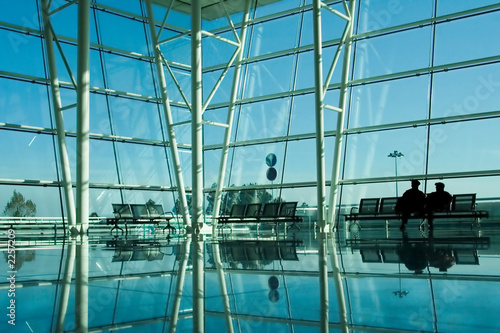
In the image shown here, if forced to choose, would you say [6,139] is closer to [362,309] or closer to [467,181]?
[467,181]

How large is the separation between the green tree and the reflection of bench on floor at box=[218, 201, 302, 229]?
629 cm

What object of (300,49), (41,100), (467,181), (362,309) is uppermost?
(300,49)

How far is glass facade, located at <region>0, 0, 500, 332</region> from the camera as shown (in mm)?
18547

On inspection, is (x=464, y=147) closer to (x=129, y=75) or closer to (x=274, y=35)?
(x=274, y=35)

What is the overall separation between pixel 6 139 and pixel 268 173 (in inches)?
357

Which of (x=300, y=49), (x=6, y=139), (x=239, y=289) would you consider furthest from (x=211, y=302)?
(x=300, y=49)

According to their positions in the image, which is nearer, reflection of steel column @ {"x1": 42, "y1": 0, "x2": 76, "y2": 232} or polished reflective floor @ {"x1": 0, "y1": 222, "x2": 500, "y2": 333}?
polished reflective floor @ {"x1": 0, "y1": 222, "x2": 500, "y2": 333}

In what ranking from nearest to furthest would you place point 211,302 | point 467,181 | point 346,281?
1. point 211,302
2. point 346,281
3. point 467,181

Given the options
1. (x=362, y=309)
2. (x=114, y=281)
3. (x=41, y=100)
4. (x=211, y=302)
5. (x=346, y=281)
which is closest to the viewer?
(x=362, y=309)

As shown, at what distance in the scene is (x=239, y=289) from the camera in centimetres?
378

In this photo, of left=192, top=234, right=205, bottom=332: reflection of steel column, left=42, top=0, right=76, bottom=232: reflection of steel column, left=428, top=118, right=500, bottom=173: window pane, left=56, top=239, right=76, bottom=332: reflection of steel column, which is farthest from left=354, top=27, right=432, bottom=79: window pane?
left=56, top=239, right=76, bottom=332: reflection of steel column

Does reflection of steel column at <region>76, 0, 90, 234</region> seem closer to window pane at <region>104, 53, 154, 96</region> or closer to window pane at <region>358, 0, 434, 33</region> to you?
window pane at <region>104, 53, 154, 96</region>

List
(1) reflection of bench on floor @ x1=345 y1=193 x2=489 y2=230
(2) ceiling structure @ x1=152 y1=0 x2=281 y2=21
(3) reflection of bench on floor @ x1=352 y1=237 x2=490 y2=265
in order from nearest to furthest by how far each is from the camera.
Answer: (3) reflection of bench on floor @ x1=352 y1=237 x2=490 y2=265
(1) reflection of bench on floor @ x1=345 y1=193 x2=489 y2=230
(2) ceiling structure @ x1=152 y1=0 x2=281 y2=21

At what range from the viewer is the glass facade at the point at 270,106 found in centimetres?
1855
